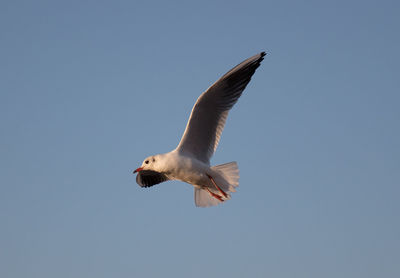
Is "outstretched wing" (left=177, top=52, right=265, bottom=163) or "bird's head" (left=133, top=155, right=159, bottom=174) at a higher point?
"outstretched wing" (left=177, top=52, right=265, bottom=163)

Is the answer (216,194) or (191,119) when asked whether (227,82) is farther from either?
(216,194)

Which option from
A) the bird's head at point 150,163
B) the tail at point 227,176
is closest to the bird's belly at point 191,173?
the tail at point 227,176

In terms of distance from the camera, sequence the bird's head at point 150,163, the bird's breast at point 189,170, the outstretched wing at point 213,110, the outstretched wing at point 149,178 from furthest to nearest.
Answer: the outstretched wing at point 149,178 < the bird's head at point 150,163 < the bird's breast at point 189,170 < the outstretched wing at point 213,110

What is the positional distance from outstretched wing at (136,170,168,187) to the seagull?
0.73 meters

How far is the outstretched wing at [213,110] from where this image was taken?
22.5 feet

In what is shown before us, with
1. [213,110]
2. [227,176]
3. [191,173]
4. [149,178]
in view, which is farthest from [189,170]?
[149,178]

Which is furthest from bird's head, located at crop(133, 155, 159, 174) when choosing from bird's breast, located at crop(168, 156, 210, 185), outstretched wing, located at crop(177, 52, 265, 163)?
outstretched wing, located at crop(177, 52, 265, 163)

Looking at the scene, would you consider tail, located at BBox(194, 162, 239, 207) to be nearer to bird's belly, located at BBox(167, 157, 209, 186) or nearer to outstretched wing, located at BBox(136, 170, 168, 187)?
bird's belly, located at BBox(167, 157, 209, 186)

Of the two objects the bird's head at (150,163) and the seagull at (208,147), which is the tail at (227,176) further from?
the bird's head at (150,163)

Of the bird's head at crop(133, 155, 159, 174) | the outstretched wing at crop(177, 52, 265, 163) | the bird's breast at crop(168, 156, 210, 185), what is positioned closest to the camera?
the outstretched wing at crop(177, 52, 265, 163)

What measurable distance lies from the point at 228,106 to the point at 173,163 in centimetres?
112

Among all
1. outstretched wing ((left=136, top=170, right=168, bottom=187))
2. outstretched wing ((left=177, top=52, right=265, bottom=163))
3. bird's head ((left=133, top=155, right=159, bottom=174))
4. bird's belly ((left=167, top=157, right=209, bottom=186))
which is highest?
outstretched wing ((left=177, top=52, right=265, bottom=163))

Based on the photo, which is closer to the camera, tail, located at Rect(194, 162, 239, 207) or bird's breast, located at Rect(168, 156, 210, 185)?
bird's breast, located at Rect(168, 156, 210, 185)

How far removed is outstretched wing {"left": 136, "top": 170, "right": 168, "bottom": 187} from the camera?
823cm
